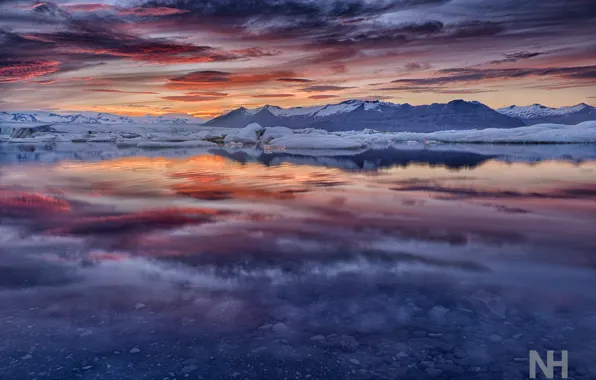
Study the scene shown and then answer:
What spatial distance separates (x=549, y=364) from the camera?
13.0 feet

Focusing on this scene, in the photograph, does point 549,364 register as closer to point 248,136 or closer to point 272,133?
point 272,133

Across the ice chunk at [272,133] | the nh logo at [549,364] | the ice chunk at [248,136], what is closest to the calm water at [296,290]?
the nh logo at [549,364]

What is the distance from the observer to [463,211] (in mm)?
10469

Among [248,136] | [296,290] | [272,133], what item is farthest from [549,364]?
[248,136]

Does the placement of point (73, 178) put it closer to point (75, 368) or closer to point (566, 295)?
point (75, 368)

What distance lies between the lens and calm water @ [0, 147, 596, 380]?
4.09 meters

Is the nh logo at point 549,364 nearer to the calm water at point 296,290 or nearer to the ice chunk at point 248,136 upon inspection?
the calm water at point 296,290

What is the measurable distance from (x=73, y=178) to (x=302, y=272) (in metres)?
15.3

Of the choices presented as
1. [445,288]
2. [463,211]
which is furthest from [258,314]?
[463,211]

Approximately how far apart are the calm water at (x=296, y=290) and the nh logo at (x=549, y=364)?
0.07m

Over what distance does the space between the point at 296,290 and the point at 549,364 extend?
271 cm

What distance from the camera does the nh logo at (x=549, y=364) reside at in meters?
3.85

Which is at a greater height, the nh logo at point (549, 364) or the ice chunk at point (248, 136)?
the ice chunk at point (248, 136)

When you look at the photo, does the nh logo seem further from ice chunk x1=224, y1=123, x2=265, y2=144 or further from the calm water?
ice chunk x1=224, y1=123, x2=265, y2=144
